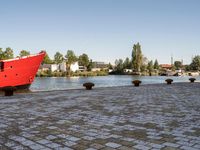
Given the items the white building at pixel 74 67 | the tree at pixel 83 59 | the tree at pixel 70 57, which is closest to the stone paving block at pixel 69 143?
the tree at pixel 70 57

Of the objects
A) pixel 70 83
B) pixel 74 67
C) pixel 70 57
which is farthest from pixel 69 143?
pixel 74 67

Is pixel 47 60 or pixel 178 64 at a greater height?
pixel 47 60

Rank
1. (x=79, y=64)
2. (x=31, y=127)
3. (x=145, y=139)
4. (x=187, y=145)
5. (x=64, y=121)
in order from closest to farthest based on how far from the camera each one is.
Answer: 1. (x=187, y=145)
2. (x=145, y=139)
3. (x=31, y=127)
4. (x=64, y=121)
5. (x=79, y=64)

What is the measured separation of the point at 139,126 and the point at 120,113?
6.81ft

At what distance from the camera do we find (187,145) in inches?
190

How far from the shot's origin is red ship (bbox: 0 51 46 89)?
23.1m

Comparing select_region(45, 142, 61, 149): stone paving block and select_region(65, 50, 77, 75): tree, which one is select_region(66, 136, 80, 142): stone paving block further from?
select_region(65, 50, 77, 75): tree

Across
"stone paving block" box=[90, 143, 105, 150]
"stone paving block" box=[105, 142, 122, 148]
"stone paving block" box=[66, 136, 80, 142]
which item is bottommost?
"stone paving block" box=[105, 142, 122, 148]

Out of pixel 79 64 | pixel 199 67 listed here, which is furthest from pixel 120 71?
pixel 199 67

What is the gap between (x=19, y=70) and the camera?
24.7 m

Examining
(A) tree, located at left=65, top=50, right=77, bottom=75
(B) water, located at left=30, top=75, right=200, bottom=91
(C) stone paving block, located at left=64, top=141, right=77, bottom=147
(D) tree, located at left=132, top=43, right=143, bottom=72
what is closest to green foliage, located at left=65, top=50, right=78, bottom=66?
(A) tree, located at left=65, top=50, right=77, bottom=75

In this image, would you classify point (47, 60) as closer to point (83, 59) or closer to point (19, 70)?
point (83, 59)

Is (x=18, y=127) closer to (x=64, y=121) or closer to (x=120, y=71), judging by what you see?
(x=64, y=121)

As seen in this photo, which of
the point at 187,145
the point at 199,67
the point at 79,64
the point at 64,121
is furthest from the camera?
the point at 199,67
